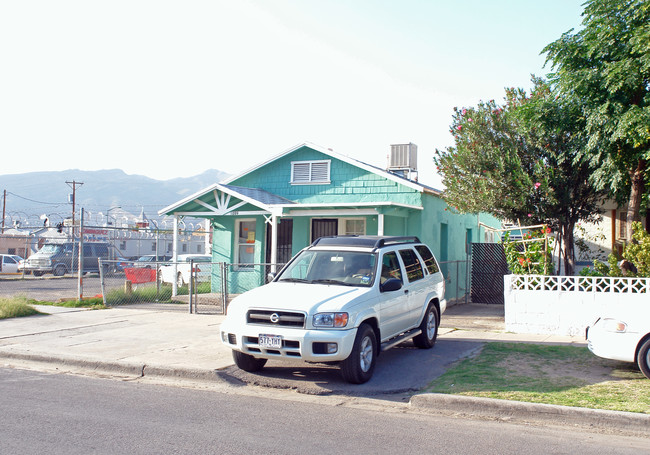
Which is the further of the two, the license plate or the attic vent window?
the attic vent window

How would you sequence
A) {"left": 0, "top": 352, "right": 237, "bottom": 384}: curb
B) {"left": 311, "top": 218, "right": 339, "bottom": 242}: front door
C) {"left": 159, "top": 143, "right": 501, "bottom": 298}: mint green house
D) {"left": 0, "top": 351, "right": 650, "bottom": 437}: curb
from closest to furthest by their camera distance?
{"left": 0, "top": 351, "right": 650, "bottom": 437}: curb, {"left": 0, "top": 352, "right": 237, "bottom": 384}: curb, {"left": 159, "top": 143, "right": 501, "bottom": 298}: mint green house, {"left": 311, "top": 218, "right": 339, "bottom": 242}: front door

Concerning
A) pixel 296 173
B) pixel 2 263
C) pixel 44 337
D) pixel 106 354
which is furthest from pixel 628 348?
pixel 2 263

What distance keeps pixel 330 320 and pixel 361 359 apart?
0.77 metres

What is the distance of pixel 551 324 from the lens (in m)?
11.4

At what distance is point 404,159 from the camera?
1897cm

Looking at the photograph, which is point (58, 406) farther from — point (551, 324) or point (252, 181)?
point (252, 181)

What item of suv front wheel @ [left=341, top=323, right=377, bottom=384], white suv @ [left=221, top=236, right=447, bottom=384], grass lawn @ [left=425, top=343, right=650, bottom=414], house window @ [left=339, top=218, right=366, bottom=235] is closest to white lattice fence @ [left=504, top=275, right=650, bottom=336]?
grass lawn @ [left=425, top=343, right=650, bottom=414]

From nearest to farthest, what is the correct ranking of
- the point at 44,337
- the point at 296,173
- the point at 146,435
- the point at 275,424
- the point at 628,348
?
1. the point at 146,435
2. the point at 275,424
3. the point at 628,348
4. the point at 44,337
5. the point at 296,173

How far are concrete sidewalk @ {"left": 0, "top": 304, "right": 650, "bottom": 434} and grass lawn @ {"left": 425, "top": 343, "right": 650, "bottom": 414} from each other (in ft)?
0.91

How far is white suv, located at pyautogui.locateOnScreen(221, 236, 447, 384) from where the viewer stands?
7.35 meters

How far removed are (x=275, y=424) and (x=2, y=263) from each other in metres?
33.7

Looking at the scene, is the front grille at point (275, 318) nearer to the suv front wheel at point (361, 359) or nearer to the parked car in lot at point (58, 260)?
the suv front wheel at point (361, 359)

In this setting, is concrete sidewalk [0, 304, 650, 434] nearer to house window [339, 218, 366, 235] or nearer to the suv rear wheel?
the suv rear wheel

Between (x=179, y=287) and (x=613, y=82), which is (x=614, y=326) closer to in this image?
(x=613, y=82)
